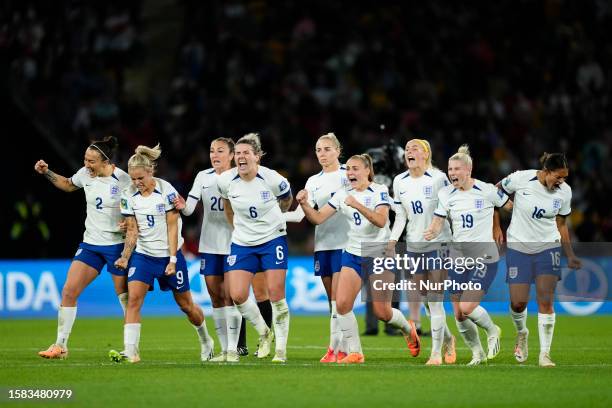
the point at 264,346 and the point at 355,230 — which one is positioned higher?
the point at 355,230

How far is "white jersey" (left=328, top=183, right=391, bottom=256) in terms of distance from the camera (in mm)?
13781

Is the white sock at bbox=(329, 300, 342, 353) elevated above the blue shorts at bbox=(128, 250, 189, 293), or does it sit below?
below

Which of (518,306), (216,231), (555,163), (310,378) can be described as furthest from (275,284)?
(555,163)

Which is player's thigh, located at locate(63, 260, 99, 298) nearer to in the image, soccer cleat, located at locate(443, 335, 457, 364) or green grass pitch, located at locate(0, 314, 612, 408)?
green grass pitch, located at locate(0, 314, 612, 408)

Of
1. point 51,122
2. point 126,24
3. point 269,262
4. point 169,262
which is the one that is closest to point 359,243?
point 269,262

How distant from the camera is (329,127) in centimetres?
2795

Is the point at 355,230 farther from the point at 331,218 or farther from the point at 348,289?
the point at 331,218

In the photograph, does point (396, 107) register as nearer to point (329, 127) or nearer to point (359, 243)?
point (329, 127)

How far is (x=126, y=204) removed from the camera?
1416 centimetres

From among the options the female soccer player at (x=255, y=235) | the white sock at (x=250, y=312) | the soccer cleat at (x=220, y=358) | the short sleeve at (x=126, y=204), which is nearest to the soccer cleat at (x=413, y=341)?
the female soccer player at (x=255, y=235)

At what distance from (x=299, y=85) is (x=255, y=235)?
50.4 ft

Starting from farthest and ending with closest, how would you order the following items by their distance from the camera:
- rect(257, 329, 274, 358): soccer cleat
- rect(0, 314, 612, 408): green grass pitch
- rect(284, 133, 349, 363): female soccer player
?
rect(257, 329, 274, 358): soccer cleat < rect(284, 133, 349, 363): female soccer player < rect(0, 314, 612, 408): green grass pitch

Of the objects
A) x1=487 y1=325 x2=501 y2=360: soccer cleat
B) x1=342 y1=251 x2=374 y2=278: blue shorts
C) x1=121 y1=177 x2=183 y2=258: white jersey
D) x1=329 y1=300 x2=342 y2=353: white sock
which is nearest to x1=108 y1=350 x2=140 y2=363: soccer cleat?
x1=121 y1=177 x2=183 y2=258: white jersey

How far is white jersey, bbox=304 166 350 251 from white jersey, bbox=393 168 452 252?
Answer: 796 mm
